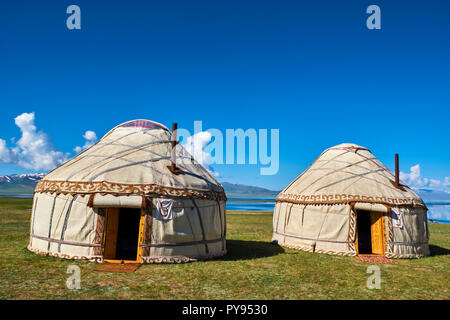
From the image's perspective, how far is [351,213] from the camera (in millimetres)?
10203

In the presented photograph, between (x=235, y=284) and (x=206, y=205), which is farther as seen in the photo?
(x=206, y=205)

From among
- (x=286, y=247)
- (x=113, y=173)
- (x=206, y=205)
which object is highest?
(x=113, y=173)

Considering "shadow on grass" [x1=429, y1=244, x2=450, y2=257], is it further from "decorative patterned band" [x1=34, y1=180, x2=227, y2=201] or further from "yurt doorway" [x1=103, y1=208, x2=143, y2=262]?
"yurt doorway" [x1=103, y1=208, x2=143, y2=262]

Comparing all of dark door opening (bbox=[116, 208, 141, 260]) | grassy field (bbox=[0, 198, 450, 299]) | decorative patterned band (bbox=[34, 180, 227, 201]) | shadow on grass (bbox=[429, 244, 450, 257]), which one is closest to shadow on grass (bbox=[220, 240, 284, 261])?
grassy field (bbox=[0, 198, 450, 299])

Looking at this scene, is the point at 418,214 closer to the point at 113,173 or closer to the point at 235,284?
the point at 235,284

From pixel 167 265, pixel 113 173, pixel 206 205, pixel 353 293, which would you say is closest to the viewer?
pixel 353 293

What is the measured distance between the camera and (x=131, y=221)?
12.3 metres

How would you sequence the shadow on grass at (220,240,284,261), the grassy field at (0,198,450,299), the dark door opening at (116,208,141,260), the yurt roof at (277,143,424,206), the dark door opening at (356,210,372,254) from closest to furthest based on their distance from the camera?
the grassy field at (0,198,450,299) → the shadow on grass at (220,240,284,261) → the yurt roof at (277,143,424,206) → the dark door opening at (116,208,141,260) → the dark door opening at (356,210,372,254)

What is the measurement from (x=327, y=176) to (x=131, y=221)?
8.24m

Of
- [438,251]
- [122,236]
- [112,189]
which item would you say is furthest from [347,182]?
[122,236]

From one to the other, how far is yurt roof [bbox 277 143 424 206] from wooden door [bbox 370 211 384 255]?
67 centimetres

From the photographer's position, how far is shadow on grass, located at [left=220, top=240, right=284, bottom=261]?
9.16 m

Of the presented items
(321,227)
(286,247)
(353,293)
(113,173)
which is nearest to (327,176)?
(321,227)
